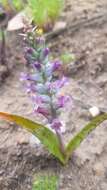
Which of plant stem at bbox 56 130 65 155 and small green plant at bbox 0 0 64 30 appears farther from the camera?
small green plant at bbox 0 0 64 30

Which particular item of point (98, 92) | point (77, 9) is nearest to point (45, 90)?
point (98, 92)

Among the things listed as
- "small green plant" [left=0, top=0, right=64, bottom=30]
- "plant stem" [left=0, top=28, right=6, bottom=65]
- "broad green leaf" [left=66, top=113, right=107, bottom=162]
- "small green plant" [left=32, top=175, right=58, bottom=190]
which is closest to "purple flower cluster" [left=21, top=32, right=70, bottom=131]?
"broad green leaf" [left=66, top=113, right=107, bottom=162]

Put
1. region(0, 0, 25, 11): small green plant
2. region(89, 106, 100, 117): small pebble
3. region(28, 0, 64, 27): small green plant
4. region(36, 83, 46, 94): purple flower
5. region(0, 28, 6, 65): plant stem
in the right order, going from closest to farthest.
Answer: region(36, 83, 46, 94): purple flower → region(89, 106, 100, 117): small pebble → region(0, 28, 6, 65): plant stem → region(28, 0, 64, 27): small green plant → region(0, 0, 25, 11): small green plant

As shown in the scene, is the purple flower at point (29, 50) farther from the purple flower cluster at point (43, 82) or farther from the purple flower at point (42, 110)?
the purple flower at point (42, 110)

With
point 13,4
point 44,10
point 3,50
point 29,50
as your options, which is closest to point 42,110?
point 29,50

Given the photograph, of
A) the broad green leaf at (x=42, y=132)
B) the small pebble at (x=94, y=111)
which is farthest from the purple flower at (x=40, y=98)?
the small pebble at (x=94, y=111)

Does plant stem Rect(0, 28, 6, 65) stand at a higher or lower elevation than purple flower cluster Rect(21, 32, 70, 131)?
lower

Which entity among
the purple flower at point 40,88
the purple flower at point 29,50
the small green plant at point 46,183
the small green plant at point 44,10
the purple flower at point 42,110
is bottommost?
the small green plant at point 46,183

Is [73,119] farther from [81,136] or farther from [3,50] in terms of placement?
[3,50]

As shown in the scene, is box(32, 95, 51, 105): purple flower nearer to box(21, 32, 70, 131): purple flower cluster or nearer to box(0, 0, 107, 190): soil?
box(21, 32, 70, 131): purple flower cluster
